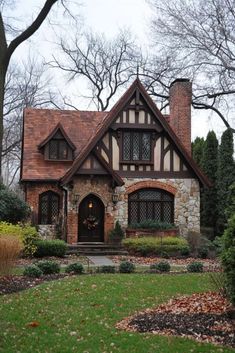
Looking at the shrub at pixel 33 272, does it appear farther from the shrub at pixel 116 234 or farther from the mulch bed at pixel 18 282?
the shrub at pixel 116 234

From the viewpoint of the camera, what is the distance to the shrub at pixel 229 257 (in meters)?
7.38

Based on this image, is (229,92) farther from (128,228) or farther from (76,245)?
(76,245)

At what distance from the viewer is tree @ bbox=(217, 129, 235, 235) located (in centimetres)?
2608

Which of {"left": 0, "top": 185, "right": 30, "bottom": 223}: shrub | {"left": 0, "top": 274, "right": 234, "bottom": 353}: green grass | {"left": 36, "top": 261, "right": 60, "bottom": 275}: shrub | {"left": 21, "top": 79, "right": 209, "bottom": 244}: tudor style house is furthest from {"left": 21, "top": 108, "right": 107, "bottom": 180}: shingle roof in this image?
{"left": 0, "top": 274, "right": 234, "bottom": 353}: green grass

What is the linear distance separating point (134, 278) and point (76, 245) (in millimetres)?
8740

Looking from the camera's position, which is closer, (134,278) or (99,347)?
(99,347)

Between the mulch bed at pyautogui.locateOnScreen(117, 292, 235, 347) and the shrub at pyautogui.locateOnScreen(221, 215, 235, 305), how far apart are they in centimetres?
50

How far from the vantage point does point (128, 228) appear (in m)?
22.0

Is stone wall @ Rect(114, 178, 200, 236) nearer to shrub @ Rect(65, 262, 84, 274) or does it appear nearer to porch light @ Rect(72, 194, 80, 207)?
porch light @ Rect(72, 194, 80, 207)

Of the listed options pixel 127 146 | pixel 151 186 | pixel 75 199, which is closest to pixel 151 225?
pixel 151 186

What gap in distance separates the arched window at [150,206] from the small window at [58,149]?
3893 millimetres

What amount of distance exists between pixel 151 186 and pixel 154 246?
144 inches

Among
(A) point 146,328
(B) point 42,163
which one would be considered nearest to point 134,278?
(A) point 146,328

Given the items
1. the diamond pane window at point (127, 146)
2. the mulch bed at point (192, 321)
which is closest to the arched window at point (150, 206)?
the diamond pane window at point (127, 146)
